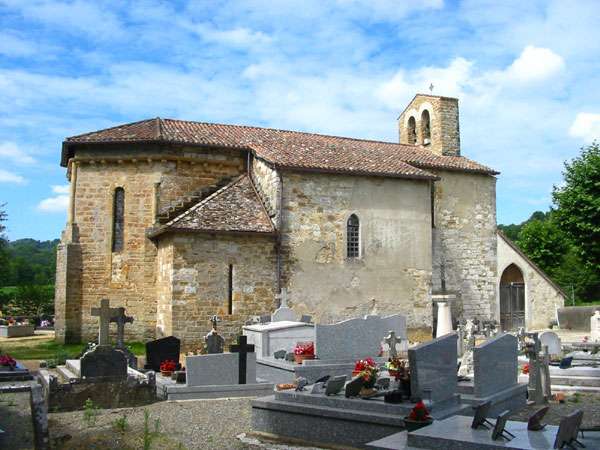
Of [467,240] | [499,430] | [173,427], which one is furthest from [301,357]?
[467,240]

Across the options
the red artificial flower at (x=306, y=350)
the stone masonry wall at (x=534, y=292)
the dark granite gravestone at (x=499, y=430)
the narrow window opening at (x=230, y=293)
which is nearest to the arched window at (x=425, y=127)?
the stone masonry wall at (x=534, y=292)

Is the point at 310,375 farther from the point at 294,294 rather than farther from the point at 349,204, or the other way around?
the point at 349,204

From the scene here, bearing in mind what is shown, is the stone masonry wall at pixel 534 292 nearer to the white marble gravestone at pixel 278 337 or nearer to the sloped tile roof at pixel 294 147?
the sloped tile roof at pixel 294 147

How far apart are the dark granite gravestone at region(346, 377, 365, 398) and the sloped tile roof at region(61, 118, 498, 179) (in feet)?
43.8

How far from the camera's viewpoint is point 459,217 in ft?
86.7

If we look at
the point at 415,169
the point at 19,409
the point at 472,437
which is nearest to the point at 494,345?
the point at 472,437

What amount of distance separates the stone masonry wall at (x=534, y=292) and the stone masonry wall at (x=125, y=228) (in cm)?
1521

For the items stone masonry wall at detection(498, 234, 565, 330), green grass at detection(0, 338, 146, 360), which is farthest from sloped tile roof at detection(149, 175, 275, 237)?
stone masonry wall at detection(498, 234, 565, 330)

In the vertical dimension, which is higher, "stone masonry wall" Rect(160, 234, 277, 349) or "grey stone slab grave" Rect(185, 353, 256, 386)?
"stone masonry wall" Rect(160, 234, 277, 349)

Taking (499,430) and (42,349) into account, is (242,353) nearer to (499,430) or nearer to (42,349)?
(499,430)

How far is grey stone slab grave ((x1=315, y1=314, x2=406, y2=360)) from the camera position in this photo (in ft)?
45.0

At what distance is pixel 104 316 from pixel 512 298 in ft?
69.3

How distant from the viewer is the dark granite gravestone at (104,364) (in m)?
11.4

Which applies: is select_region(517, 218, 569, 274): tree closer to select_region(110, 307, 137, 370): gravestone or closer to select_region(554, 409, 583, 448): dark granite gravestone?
select_region(110, 307, 137, 370): gravestone
